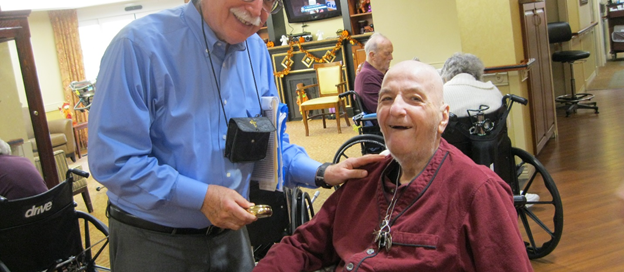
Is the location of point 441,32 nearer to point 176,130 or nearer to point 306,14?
point 306,14

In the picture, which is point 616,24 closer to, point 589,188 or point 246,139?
point 589,188

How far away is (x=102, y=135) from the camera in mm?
1252

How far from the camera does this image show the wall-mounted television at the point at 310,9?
30.3 feet

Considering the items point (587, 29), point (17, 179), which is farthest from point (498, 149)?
point (587, 29)

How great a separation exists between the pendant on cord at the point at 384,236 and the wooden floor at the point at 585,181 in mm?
1778

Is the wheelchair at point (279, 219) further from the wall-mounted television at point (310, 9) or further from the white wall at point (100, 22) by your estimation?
the white wall at point (100, 22)

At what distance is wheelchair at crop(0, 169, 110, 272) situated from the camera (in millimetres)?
2531

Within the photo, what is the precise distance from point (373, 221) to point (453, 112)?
1659 mm

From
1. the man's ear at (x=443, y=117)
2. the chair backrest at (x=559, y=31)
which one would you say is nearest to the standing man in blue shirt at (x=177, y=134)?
the man's ear at (x=443, y=117)

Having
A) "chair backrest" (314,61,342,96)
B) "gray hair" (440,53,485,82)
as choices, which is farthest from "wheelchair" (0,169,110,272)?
"chair backrest" (314,61,342,96)

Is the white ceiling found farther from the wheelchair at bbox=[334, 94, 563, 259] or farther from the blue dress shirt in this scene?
the blue dress shirt

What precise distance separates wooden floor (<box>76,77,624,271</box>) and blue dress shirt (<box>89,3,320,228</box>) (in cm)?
210

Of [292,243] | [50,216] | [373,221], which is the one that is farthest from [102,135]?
[50,216]

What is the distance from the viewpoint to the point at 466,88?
10.1 feet
